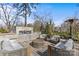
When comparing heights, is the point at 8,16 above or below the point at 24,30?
above

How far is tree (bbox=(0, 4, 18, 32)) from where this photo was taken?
6.06ft

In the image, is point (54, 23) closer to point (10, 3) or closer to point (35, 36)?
point (35, 36)

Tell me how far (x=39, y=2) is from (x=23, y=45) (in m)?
0.42

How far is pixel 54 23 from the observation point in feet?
6.07

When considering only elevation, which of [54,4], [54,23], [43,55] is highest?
[54,4]

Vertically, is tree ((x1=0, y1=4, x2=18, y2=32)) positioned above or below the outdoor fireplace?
above

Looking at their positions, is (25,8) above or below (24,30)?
above

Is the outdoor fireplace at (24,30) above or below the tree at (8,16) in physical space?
below

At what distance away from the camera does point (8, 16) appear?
73.1 inches

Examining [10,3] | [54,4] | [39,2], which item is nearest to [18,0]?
[10,3]

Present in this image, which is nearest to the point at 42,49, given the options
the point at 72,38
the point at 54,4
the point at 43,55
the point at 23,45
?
the point at 43,55

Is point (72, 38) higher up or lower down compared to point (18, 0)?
lower down

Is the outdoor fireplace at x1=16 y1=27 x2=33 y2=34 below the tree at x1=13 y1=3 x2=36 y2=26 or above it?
below

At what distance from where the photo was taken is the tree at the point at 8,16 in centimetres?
185
